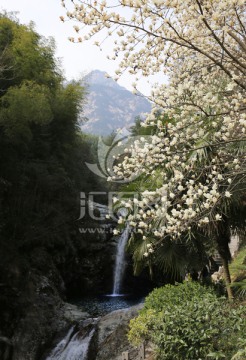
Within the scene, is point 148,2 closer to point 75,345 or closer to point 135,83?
point 135,83

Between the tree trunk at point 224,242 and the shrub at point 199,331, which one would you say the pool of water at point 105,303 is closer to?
the tree trunk at point 224,242

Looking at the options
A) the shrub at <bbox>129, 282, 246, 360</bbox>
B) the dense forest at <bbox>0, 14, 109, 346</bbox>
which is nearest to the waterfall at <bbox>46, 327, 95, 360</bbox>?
the dense forest at <bbox>0, 14, 109, 346</bbox>

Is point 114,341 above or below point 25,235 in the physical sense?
below

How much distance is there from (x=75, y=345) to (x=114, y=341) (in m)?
1.88

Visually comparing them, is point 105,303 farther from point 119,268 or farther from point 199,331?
point 199,331

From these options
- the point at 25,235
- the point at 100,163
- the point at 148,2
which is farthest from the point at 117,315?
the point at 100,163

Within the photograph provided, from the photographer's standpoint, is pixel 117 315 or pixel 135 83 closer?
pixel 135 83

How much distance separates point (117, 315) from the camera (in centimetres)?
892

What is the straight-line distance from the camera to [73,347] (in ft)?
29.6

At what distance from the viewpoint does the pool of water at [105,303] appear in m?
13.1

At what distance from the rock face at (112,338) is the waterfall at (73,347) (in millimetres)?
293

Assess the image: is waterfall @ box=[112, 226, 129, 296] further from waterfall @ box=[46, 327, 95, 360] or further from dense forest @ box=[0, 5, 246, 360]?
waterfall @ box=[46, 327, 95, 360]

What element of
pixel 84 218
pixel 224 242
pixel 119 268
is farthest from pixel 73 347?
pixel 119 268

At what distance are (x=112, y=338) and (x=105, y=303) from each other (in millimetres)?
6722
